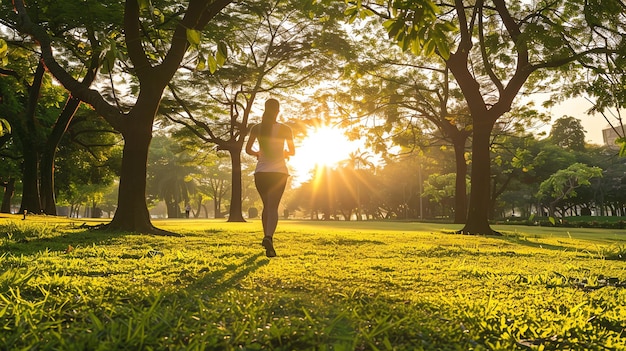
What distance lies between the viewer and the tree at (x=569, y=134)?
5697cm

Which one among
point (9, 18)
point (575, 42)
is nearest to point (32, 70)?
point (9, 18)

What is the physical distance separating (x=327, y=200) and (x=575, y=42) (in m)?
53.0

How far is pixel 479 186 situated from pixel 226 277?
12304 mm

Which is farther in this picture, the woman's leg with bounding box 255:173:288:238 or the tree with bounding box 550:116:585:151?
the tree with bounding box 550:116:585:151

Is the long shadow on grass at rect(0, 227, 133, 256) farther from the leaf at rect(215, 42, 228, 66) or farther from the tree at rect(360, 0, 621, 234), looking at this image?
the tree at rect(360, 0, 621, 234)

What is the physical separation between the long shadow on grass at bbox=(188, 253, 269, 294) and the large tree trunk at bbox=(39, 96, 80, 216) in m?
17.9

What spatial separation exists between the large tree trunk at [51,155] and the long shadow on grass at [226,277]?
1787 cm

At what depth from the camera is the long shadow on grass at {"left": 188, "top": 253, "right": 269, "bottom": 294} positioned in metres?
3.48

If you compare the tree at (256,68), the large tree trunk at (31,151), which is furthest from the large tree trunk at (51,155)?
the tree at (256,68)

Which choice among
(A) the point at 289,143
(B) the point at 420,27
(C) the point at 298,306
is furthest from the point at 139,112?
(B) the point at 420,27

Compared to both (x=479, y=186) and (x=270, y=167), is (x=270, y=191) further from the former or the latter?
(x=479, y=186)

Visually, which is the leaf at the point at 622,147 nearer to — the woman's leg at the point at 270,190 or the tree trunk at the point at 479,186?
the woman's leg at the point at 270,190

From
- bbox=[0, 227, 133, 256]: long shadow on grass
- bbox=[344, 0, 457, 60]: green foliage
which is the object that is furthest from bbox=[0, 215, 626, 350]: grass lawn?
bbox=[344, 0, 457, 60]: green foliage

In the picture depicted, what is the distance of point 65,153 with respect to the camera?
28766 mm
